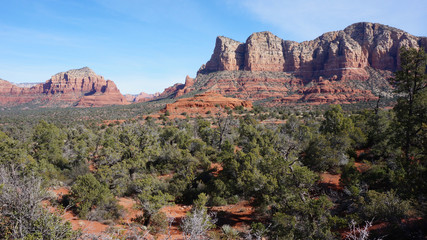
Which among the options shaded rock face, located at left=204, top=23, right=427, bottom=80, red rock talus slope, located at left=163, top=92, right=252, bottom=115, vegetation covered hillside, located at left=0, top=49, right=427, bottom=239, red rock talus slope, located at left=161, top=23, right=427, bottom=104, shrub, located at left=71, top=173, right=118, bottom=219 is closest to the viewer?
vegetation covered hillside, located at left=0, top=49, right=427, bottom=239

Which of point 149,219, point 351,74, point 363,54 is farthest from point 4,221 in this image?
point 363,54

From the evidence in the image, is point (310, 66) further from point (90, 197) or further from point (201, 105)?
point (90, 197)

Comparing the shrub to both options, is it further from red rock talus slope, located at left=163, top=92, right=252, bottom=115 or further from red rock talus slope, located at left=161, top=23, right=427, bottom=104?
red rock talus slope, located at left=161, top=23, right=427, bottom=104

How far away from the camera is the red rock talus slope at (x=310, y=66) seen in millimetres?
115750

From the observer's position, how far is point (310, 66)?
156m

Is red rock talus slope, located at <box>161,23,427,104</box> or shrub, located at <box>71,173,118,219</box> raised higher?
red rock talus slope, located at <box>161,23,427,104</box>

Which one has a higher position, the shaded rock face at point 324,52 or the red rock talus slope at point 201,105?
the shaded rock face at point 324,52

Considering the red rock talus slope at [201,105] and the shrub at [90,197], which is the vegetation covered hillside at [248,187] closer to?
the shrub at [90,197]

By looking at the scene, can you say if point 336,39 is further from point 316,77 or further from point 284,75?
point 284,75

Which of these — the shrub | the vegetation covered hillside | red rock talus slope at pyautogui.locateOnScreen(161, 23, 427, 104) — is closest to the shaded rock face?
red rock talus slope at pyautogui.locateOnScreen(161, 23, 427, 104)

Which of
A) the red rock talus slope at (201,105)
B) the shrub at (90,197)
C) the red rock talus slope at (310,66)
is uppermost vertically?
the red rock talus slope at (310,66)

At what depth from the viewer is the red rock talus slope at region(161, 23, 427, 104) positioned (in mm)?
115750

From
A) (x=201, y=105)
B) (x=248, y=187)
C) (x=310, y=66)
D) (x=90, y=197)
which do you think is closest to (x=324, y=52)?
(x=310, y=66)

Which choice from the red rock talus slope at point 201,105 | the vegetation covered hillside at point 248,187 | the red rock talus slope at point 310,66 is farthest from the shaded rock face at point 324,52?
the vegetation covered hillside at point 248,187
